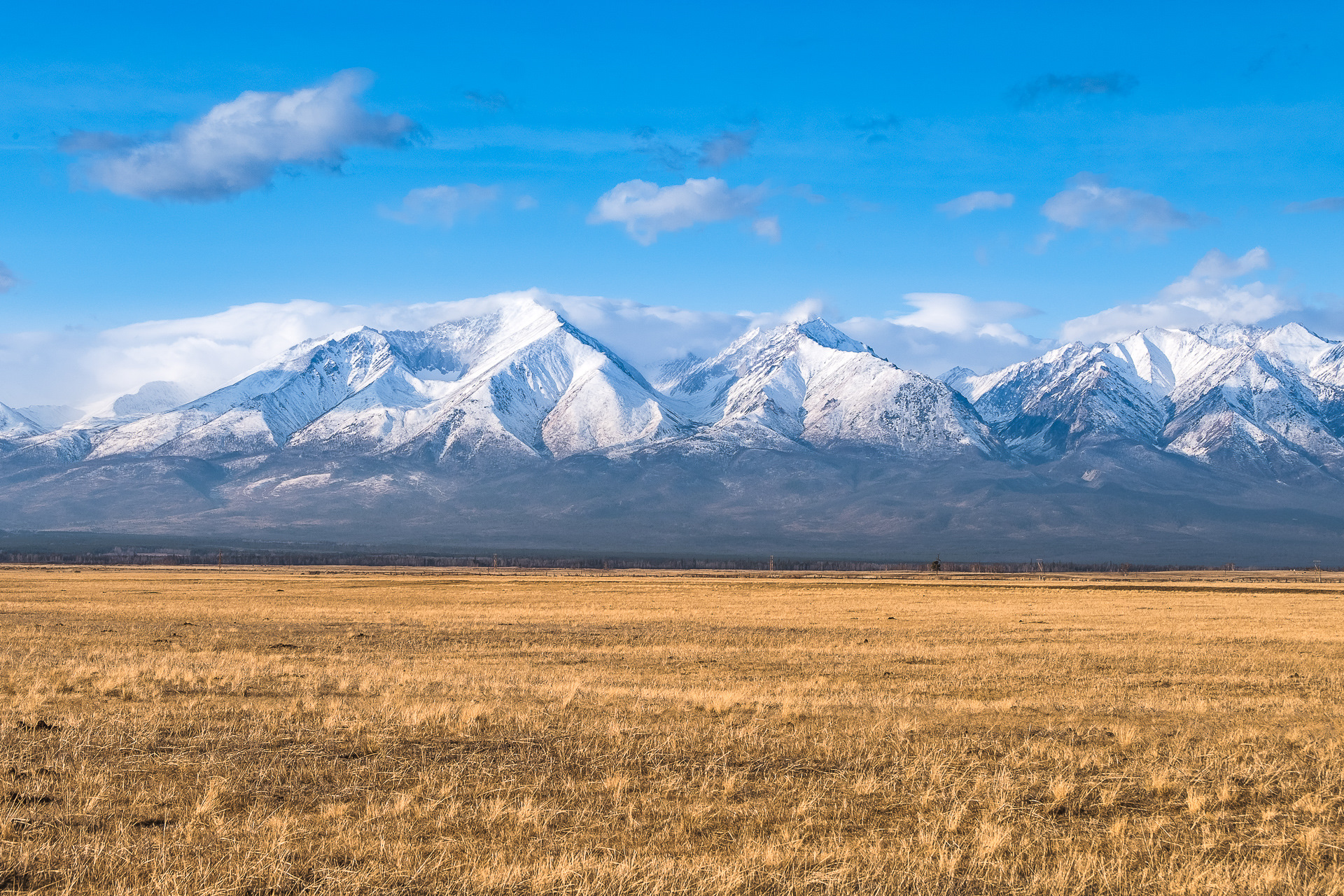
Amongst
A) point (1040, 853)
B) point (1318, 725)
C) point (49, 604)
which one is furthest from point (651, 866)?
point (49, 604)

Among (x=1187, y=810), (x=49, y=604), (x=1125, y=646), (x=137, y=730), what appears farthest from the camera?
(x=49, y=604)

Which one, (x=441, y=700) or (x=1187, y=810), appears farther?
(x=441, y=700)

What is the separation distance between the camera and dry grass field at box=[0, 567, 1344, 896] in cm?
1042

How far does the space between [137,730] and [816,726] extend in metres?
10.4

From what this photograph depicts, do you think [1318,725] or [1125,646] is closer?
[1318,725]

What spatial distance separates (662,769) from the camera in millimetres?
14828

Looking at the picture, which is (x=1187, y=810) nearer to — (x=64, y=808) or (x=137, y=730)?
(x=64, y=808)

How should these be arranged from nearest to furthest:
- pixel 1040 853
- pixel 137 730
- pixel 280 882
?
pixel 280 882 < pixel 1040 853 < pixel 137 730

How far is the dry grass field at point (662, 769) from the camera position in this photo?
1042cm

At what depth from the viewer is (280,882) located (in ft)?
32.1

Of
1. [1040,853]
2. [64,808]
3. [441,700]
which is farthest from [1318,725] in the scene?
[64,808]

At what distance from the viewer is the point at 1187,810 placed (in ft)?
43.3

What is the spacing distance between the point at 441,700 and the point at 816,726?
683 centimetres

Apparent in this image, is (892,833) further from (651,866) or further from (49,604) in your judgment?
(49,604)
